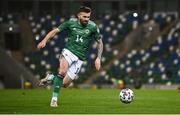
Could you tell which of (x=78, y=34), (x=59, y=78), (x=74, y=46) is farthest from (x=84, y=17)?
(x=59, y=78)

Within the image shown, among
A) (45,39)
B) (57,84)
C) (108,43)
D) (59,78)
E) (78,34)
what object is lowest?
(57,84)

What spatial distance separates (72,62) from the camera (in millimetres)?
17750

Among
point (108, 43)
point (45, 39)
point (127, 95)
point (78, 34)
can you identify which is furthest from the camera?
point (108, 43)

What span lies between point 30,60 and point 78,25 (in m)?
26.9

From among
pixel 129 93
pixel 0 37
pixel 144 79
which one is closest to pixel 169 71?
pixel 144 79

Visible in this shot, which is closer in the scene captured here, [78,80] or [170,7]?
[78,80]

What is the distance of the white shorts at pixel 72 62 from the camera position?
1762cm

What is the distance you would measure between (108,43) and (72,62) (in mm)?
27758

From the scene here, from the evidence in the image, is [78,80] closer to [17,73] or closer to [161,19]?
[17,73]

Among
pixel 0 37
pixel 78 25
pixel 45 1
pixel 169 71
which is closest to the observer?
pixel 78 25

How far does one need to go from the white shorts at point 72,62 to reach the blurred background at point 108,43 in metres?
22.3

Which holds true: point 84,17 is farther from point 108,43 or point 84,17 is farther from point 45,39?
point 108,43

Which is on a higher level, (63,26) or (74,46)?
(63,26)

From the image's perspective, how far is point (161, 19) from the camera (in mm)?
46125
